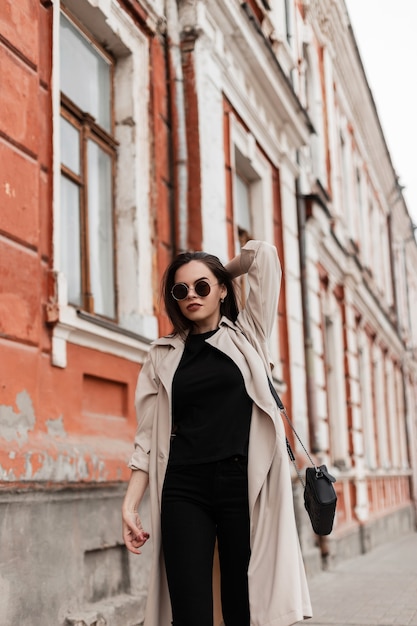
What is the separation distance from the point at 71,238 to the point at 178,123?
1983 millimetres

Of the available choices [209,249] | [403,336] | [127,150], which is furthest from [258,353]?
[403,336]

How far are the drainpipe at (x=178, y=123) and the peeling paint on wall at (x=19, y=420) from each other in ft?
9.23

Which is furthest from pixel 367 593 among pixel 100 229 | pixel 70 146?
pixel 70 146

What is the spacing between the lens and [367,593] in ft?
28.5

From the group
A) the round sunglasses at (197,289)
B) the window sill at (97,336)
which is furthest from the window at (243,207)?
the round sunglasses at (197,289)

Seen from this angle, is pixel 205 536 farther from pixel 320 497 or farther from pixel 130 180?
pixel 130 180

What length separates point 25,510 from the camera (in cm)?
465

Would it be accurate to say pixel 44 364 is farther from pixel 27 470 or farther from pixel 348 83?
pixel 348 83

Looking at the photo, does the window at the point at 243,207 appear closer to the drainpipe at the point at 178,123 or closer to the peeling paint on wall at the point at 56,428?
the drainpipe at the point at 178,123

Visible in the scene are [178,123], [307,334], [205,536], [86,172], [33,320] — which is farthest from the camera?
[307,334]

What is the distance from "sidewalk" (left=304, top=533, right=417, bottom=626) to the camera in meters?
7.00

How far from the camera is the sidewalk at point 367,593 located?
7.00m

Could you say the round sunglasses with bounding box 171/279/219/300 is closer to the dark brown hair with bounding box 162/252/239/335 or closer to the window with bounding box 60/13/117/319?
the dark brown hair with bounding box 162/252/239/335

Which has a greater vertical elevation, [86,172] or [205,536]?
[86,172]
